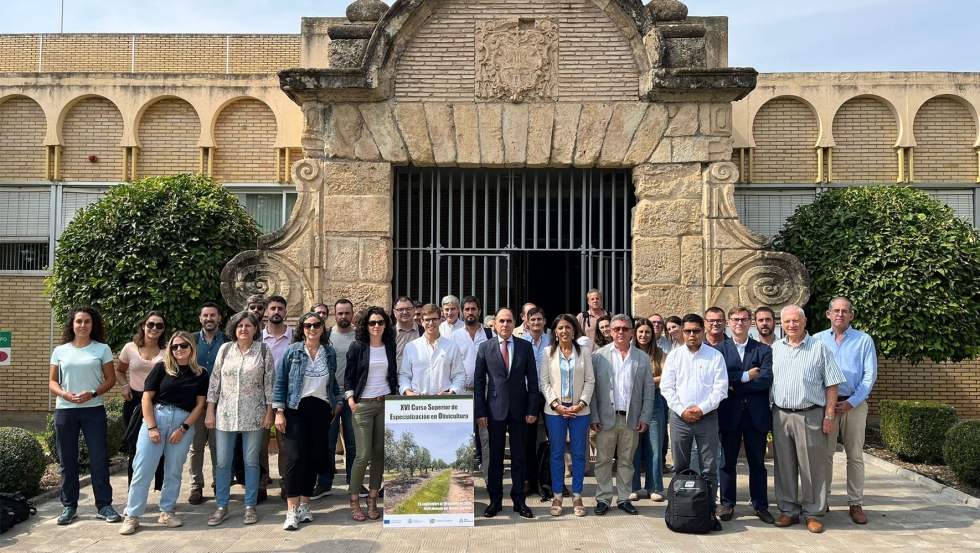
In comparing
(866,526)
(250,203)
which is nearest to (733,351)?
(866,526)

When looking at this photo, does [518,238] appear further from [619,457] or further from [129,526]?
[129,526]

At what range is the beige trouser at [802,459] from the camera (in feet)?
20.4

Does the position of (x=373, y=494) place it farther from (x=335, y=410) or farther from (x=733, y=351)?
(x=733, y=351)

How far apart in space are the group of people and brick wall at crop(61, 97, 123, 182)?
24.1 feet

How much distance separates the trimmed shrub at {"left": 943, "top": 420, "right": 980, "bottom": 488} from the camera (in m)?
7.62

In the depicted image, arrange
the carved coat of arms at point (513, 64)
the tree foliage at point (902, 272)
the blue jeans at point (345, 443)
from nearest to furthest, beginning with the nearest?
the blue jeans at point (345, 443), the carved coat of arms at point (513, 64), the tree foliage at point (902, 272)

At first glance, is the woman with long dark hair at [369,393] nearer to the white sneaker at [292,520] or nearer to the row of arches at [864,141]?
the white sneaker at [292,520]

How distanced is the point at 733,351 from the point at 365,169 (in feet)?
16.2

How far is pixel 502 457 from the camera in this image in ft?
21.5

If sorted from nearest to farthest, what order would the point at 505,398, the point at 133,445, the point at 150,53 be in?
the point at 505,398 → the point at 133,445 → the point at 150,53

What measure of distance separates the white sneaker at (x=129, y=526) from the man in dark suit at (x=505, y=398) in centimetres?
284

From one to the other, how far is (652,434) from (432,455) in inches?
85.1

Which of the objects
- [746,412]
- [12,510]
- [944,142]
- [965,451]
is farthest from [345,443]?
[944,142]

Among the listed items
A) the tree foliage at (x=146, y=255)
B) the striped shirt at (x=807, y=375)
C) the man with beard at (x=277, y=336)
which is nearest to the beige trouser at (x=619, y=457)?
the striped shirt at (x=807, y=375)
